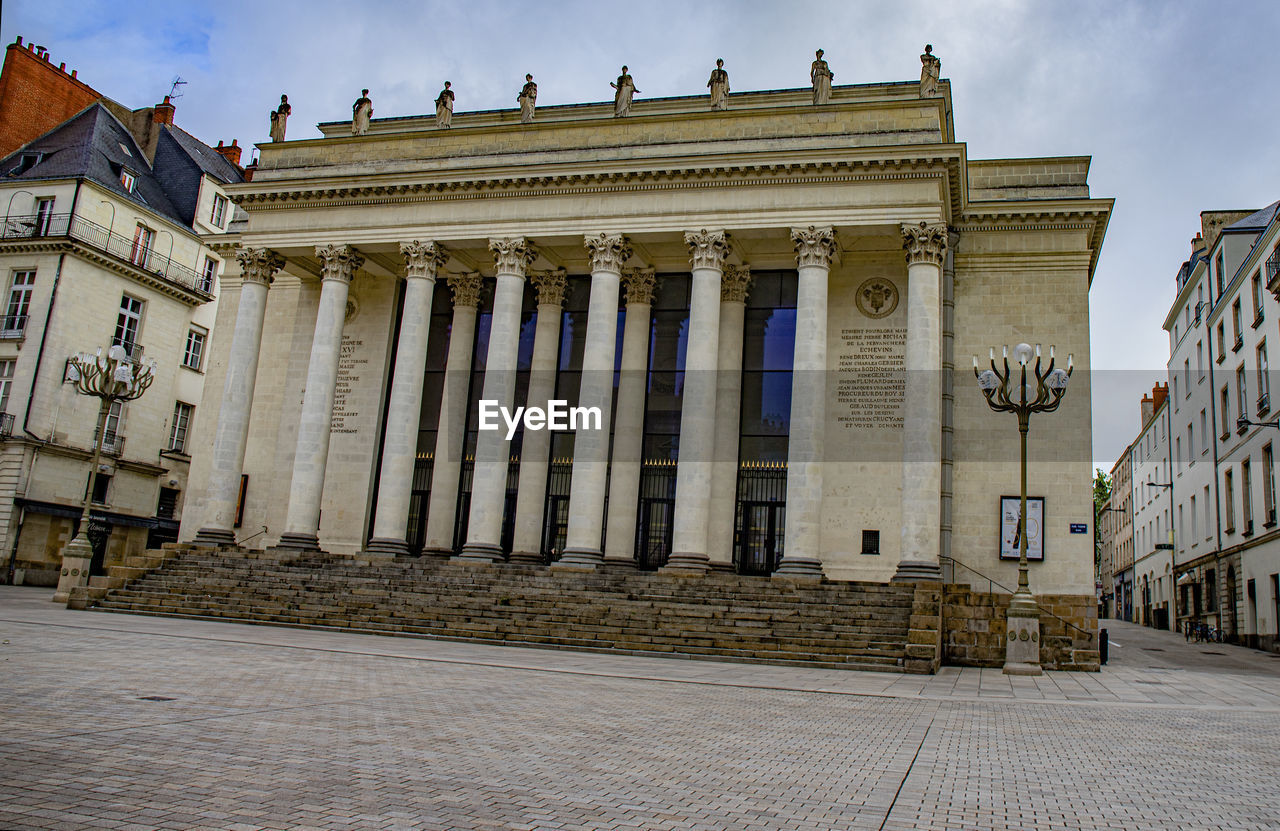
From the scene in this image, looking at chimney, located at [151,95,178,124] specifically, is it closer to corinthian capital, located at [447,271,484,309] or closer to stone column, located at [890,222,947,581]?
corinthian capital, located at [447,271,484,309]

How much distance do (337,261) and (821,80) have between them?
1606cm

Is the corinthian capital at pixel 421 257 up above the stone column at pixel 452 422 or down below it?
above

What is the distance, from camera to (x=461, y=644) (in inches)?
858

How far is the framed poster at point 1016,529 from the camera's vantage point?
27.8 metres

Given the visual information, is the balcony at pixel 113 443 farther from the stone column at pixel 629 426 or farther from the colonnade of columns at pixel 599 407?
the stone column at pixel 629 426

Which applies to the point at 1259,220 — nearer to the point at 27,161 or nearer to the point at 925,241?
the point at 925,241

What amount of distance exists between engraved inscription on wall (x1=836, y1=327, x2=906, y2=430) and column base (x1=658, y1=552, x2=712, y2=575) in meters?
6.47

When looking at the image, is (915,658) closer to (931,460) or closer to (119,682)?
(931,460)

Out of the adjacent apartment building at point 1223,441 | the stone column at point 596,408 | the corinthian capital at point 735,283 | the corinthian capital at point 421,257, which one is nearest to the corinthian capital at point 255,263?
the corinthian capital at point 421,257

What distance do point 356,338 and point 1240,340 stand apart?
114 ft

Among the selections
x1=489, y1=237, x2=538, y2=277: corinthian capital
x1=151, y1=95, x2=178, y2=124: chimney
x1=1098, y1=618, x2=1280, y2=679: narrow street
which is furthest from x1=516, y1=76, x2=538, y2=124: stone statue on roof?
x1=151, y1=95, x2=178, y2=124: chimney

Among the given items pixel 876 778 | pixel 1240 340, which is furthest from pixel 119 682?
pixel 1240 340

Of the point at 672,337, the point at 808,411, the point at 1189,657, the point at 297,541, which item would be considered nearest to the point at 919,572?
the point at 808,411

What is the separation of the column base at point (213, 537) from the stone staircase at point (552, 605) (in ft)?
1.88
